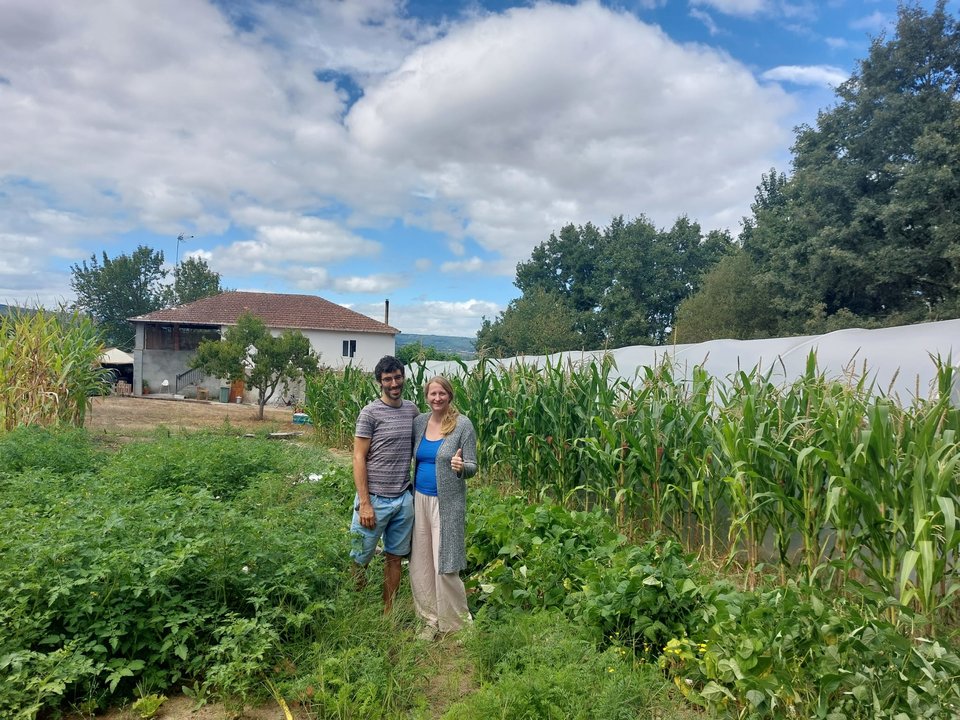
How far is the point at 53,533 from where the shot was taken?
3.36 m

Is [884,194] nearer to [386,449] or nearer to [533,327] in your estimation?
[533,327]

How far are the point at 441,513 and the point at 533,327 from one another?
30.8 m

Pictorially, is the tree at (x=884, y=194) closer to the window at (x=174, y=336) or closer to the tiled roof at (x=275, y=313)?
the tiled roof at (x=275, y=313)

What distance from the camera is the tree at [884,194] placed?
59.5 feet

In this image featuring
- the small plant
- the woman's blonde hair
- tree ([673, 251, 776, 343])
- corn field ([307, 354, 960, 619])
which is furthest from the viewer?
tree ([673, 251, 776, 343])

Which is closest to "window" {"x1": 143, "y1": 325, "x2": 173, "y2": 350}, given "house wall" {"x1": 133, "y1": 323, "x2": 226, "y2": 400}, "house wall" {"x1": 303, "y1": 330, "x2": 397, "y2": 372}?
"house wall" {"x1": 133, "y1": 323, "x2": 226, "y2": 400}

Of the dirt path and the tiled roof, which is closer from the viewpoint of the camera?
the dirt path

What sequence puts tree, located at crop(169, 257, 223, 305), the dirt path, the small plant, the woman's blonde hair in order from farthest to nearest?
tree, located at crop(169, 257, 223, 305) → the dirt path → the woman's blonde hair → the small plant

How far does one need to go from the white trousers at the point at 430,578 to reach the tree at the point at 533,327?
2646cm

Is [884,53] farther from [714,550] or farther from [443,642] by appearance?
[443,642]

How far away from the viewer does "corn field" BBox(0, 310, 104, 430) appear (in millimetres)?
10125

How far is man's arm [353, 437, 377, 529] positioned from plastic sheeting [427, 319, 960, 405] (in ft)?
10.8

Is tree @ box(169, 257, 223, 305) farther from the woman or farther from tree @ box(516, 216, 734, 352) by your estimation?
the woman

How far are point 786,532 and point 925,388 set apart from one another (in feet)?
10.1
